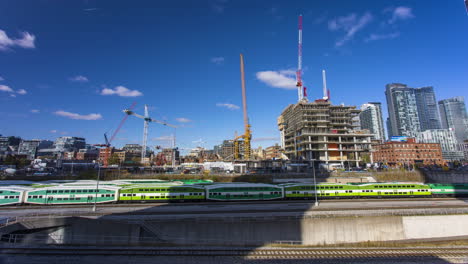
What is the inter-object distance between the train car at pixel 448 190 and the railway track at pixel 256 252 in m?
28.4

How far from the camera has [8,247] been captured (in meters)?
20.9

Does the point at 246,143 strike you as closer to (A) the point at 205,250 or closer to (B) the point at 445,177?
(B) the point at 445,177

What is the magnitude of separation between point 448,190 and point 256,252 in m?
49.2

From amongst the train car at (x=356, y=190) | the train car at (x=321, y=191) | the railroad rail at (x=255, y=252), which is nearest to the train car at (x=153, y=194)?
the railroad rail at (x=255, y=252)

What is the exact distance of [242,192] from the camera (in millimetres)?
40844

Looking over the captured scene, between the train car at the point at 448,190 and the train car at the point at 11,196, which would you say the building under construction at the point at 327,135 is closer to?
the train car at the point at 448,190

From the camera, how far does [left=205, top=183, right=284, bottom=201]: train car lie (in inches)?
1596

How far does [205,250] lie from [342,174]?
66.6 m

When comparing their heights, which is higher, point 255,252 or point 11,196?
point 11,196

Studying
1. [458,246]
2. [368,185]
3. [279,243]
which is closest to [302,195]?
[368,185]

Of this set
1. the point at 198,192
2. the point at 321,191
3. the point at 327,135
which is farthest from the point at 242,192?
→ the point at 327,135

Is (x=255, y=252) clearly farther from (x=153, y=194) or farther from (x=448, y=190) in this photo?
(x=448, y=190)

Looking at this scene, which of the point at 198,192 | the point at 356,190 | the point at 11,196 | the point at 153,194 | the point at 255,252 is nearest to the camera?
the point at 255,252

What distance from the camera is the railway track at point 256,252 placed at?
21.0 metres
